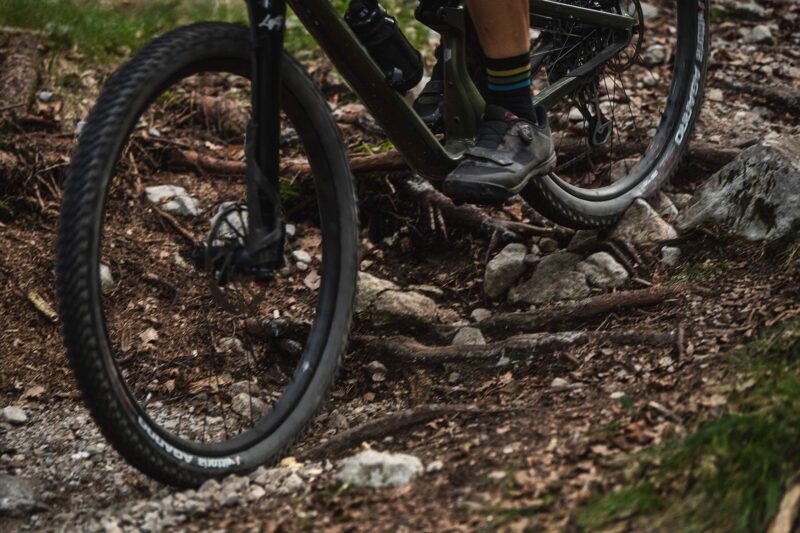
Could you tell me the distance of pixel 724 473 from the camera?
2.21 m

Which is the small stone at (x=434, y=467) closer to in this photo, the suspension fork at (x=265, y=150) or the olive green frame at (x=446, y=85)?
the suspension fork at (x=265, y=150)

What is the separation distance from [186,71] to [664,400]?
1.59 metres

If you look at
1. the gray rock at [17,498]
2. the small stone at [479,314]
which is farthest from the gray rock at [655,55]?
the gray rock at [17,498]

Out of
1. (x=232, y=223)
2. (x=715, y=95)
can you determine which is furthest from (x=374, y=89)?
(x=715, y=95)

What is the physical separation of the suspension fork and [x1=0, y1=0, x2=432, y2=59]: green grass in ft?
10.3

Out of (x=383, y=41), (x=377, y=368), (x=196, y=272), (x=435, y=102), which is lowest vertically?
(x=377, y=368)

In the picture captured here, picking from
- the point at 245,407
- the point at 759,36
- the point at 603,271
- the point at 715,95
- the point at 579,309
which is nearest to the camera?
the point at 245,407

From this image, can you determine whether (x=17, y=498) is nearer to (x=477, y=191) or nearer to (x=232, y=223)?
(x=232, y=223)

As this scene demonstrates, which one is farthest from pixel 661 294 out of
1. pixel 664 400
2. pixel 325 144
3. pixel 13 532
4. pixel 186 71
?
pixel 13 532

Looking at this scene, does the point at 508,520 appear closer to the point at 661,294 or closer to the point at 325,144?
the point at 325,144

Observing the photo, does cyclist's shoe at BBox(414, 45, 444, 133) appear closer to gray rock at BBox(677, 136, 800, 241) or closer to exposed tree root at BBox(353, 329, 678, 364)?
exposed tree root at BBox(353, 329, 678, 364)

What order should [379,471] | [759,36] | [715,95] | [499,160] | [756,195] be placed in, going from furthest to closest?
[759,36], [715,95], [756,195], [499,160], [379,471]

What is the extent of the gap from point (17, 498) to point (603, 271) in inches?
88.6

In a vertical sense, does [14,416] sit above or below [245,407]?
above
